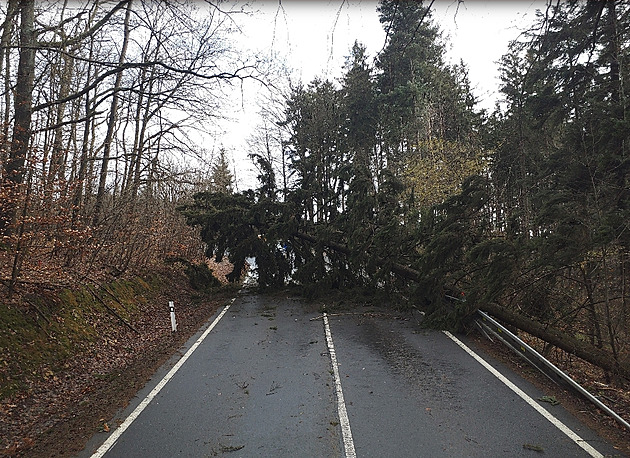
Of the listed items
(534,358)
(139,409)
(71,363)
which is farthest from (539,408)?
(71,363)

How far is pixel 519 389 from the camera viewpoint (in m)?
7.14

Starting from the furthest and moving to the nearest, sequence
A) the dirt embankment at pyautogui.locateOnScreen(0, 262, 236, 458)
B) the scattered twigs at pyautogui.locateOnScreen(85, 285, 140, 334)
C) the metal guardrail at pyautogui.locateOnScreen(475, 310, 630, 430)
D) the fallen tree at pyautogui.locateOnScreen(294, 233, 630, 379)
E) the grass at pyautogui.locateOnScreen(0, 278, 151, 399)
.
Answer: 1. the scattered twigs at pyautogui.locateOnScreen(85, 285, 140, 334)
2. the fallen tree at pyautogui.locateOnScreen(294, 233, 630, 379)
3. the grass at pyautogui.locateOnScreen(0, 278, 151, 399)
4. the metal guardrail at pyautogui.locateOnScreen(475, 310, 630, 430)
5. the dirt embankment at pyautogui.locateOnScreen(0, 262, 236, 458)

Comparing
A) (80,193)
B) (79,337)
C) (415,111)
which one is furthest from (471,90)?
(79,337)

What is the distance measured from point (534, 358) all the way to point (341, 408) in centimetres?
411

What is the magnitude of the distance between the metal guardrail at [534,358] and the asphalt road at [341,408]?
494mm

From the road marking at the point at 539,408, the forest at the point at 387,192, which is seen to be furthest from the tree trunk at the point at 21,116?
the road marking at the point at 539,408

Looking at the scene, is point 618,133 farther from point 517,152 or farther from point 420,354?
point 517,152

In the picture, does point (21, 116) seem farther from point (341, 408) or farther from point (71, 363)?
point (341, 408)

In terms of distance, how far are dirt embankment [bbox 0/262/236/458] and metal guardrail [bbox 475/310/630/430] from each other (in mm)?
6855

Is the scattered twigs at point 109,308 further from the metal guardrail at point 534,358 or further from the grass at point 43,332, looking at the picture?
the metal guardrail at point 534,358

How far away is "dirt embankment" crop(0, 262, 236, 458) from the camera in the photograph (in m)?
5.75

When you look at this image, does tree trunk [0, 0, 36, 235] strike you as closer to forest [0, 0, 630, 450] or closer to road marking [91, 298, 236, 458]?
forest [0, 0, 630, 450]

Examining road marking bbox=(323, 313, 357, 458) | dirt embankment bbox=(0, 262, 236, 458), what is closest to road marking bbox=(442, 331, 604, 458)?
road marking bbox=(323, 313, 357, 458)

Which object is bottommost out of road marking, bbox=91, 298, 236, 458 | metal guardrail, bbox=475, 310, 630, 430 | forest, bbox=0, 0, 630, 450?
road marking, bbox=91, 298, 236, 458
